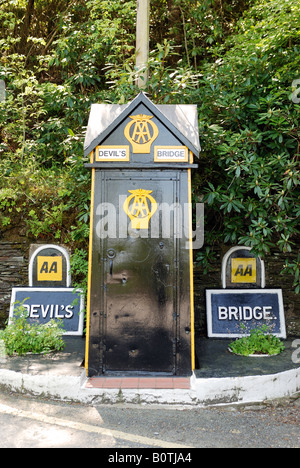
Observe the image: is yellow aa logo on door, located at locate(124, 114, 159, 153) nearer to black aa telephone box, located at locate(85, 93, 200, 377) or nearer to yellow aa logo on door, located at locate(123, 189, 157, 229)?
black aa telephone box, located at locate(85, 93, 200, 377)

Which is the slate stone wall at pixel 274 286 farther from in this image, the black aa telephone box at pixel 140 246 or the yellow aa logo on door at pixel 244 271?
the black aa telephone box at pixel 140 246

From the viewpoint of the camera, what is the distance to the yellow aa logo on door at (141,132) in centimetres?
497

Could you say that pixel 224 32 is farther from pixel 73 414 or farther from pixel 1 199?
pixel 73 414

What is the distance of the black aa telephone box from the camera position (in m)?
4.93

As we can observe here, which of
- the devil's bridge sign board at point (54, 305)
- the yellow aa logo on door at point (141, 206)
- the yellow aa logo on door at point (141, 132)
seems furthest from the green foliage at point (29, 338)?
the yellow aa logo on door at point (141, 132)

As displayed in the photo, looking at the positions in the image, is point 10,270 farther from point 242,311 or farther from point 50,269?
point 242,311

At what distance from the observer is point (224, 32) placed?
9.74m

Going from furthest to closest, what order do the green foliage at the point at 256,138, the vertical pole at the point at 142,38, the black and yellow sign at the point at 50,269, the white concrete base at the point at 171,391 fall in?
the vertical pole at the point at 142,38 → the black and yellow sign at the point at 50,269 → the green foliage at the point at 256,138 → the white concrete base at the point at 171,391

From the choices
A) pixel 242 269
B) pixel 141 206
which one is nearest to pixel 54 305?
pixel 141 206

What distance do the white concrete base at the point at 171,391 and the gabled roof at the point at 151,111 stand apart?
2682mm

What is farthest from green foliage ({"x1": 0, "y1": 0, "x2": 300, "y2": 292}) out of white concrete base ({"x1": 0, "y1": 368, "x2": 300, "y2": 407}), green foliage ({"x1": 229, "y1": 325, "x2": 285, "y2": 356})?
white concrete base ({"x1": 0, "y1": 368, "x2": 300, "y2": 407})

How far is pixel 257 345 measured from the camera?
222 inches

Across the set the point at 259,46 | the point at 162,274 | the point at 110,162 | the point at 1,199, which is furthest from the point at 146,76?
the point at 162,274

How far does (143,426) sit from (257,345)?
2.19m
